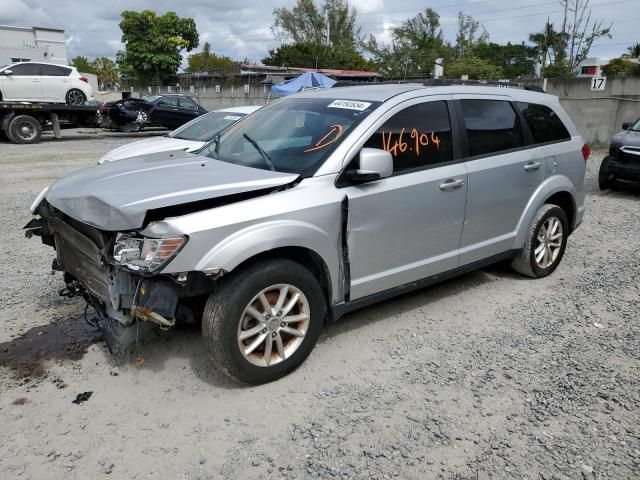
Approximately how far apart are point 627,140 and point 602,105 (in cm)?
879

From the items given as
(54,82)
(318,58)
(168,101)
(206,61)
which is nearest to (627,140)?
(168,101)

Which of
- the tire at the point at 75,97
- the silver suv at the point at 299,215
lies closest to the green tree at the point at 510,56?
the tire at the point at 75,97

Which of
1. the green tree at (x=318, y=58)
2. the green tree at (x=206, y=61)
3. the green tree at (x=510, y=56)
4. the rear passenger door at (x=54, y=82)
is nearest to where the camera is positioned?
the rear passenger door at (x=54, y=82)

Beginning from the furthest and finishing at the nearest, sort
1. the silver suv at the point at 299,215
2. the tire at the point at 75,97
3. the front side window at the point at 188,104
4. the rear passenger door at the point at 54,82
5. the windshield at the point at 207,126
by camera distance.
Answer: the front side window at the point at 188,104
the tire at the point at 75,97
the rear passenger door at the point at 54,82
the windshield at the point at 207,126
the silver suv at the point at 299,215

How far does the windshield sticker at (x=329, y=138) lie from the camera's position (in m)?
3.72

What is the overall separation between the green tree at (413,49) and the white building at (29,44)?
3310cm

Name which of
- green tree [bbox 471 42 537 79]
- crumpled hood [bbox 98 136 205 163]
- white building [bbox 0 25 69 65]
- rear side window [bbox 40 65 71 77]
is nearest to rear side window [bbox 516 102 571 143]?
crumpled hood [bbox 98 136 205 163]

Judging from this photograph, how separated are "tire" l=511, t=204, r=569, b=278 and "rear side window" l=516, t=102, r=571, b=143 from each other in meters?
0.66

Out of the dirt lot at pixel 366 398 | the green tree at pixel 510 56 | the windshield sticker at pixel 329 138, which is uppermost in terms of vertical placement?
the green tree at pixel 510 56

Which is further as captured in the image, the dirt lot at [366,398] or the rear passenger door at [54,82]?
the rear passenger door at [54,82]

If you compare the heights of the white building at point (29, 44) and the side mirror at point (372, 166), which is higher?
the white building at point (29, 44)

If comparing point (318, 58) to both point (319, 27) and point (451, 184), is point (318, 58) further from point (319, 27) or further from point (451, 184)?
point (451, 184)

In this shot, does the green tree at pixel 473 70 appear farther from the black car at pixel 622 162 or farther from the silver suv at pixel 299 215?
the silver suv at pixel 299 215

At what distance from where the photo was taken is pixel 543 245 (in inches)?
206
